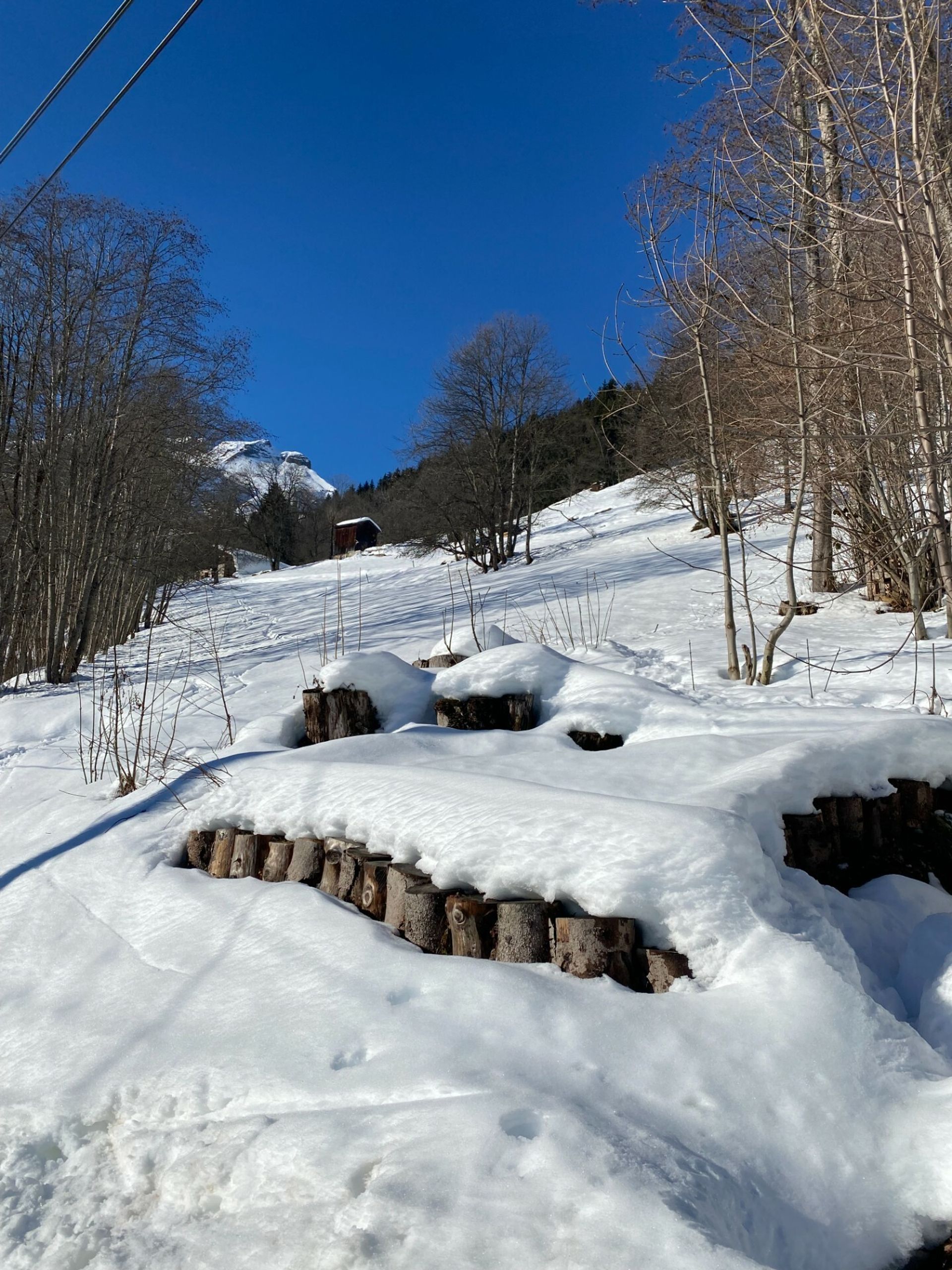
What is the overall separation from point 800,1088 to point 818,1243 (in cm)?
26

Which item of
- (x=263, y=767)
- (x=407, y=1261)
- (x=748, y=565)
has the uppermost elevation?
(x=748, y=565)

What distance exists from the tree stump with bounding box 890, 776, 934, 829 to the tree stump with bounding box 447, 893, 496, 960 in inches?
60.0

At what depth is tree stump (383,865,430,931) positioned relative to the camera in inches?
86.8

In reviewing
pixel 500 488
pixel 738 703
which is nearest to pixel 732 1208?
pixel 738 703

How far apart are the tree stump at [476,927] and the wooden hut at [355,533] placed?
177ft

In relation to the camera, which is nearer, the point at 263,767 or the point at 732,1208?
the point at 732,1208

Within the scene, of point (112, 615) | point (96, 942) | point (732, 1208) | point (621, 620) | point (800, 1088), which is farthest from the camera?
→ point (112, 615)

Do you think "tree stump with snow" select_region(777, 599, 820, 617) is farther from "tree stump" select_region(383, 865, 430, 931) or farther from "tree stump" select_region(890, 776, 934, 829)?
"tree stump" select_region(383, 865, 430, 931)

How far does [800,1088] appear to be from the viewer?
1540 mm

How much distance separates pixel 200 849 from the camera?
9.88ft

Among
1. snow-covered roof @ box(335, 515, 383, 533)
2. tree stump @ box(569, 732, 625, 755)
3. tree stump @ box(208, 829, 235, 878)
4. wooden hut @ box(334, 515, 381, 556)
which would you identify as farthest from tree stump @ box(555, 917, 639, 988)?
snow-covered roof @ box(335, 515, 383, 533)

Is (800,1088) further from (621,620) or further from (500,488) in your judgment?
(500,488)

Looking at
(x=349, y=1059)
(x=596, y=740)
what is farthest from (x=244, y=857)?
(x=596, y=740)

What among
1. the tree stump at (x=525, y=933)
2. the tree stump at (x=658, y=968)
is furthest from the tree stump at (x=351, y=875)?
the tree stump at (x=658, y=968)
